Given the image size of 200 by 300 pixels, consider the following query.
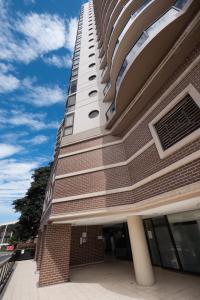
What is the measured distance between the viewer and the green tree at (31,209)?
2212cm

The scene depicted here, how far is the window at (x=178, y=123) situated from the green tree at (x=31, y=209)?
21108mm

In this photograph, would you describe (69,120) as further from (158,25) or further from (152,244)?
(152,244)

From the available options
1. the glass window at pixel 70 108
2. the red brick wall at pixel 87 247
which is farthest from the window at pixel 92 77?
the red brick wall at pixel 87 247

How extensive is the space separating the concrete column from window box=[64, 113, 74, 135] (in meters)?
6.64

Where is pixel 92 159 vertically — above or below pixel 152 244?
above

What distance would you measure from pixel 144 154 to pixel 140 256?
13.7 feet

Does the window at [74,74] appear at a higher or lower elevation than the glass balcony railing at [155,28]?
higher

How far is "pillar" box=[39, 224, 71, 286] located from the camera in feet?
25.9

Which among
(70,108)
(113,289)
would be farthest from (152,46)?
(113,289)

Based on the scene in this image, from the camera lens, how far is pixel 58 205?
8.36m

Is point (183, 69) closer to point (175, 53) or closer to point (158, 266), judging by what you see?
point (175, 53)

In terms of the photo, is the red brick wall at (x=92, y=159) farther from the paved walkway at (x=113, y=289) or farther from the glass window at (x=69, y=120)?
the paved walkway at (x=113, y=289)

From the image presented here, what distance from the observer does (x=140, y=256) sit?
269 inches

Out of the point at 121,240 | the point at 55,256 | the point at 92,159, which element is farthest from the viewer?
the point at 121,240
